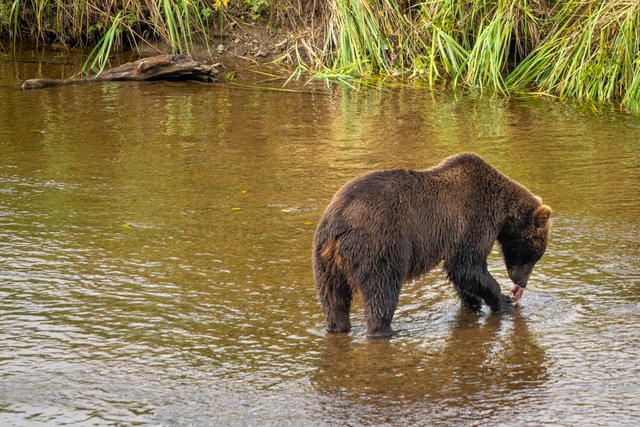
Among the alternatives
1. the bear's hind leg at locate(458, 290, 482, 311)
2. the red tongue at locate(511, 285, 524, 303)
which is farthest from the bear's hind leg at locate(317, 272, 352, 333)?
the red tongue at locate(511, 285, 524, 303)

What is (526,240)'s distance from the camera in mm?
6883

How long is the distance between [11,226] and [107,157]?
218 centimetres

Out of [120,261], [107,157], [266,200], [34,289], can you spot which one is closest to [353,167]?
[266,200]

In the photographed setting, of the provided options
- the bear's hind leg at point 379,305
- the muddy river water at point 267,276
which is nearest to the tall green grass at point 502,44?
the muddy river water at point 267,276

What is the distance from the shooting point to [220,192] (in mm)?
9031

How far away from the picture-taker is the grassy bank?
12.2 m

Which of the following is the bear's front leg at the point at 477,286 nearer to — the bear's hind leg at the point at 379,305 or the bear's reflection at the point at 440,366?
the bear's reflection at the point at 440,366

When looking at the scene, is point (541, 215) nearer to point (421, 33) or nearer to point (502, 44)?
point (502, 44)

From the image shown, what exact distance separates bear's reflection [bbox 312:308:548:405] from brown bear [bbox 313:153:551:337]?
0.24 meters

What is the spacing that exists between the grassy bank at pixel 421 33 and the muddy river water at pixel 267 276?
72cm

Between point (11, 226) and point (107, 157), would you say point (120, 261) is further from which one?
point (107, 157)

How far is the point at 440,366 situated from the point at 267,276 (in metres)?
1.80

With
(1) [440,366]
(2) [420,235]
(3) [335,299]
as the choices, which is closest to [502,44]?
(2) [420,235]

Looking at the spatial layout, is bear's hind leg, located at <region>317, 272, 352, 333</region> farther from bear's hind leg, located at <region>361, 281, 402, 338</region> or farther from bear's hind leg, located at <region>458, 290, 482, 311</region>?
bear's hind leg, located at <region>458, 290, 482, 311</region>
